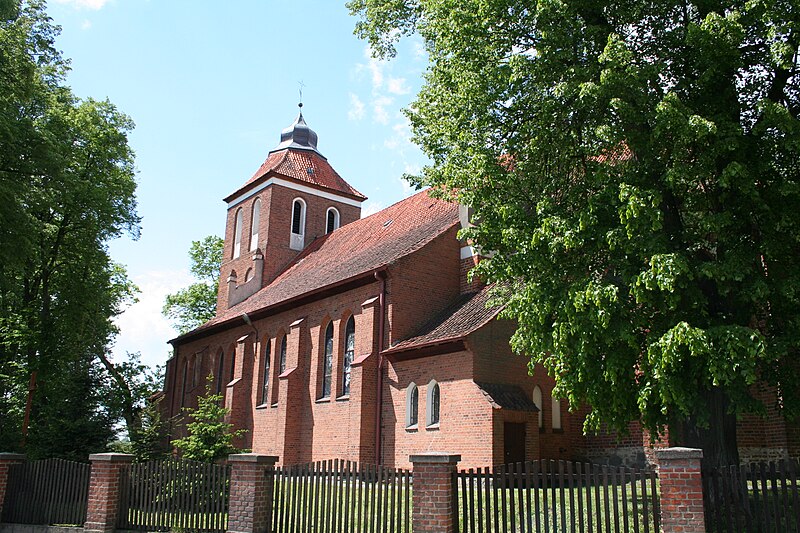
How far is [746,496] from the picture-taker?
28.7 feet

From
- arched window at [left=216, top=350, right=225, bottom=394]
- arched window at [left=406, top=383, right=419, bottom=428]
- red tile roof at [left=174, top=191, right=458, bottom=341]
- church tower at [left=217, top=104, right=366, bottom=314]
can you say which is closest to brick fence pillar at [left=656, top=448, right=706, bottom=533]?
arched window at [left=406, top=383, right=419, bottom=428]

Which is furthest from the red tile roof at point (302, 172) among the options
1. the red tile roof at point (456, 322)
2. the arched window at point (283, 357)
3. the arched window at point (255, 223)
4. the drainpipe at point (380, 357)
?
the red tile roof at point (456, 322)

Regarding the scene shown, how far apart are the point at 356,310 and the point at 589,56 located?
453 inches

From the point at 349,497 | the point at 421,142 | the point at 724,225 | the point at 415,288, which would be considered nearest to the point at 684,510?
the point at 724,225

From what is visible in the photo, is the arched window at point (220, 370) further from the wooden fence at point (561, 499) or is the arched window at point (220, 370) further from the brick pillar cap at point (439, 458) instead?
the brick pillar cap at point (439, 458)

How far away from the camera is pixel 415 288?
2088 cm

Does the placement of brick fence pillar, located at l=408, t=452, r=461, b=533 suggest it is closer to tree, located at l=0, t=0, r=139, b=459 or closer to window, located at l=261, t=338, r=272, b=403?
tree, located at l=0, t=0, r=139, b=459

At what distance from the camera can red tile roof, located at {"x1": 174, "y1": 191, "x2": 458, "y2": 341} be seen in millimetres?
22484

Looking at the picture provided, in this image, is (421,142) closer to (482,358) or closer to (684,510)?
(482,358)

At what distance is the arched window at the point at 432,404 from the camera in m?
18.5

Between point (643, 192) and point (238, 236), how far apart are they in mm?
26499

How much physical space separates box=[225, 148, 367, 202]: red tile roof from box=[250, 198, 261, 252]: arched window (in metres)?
0.90

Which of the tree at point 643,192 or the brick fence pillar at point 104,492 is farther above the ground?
the tree at point 643,192

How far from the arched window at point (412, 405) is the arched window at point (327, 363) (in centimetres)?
401
